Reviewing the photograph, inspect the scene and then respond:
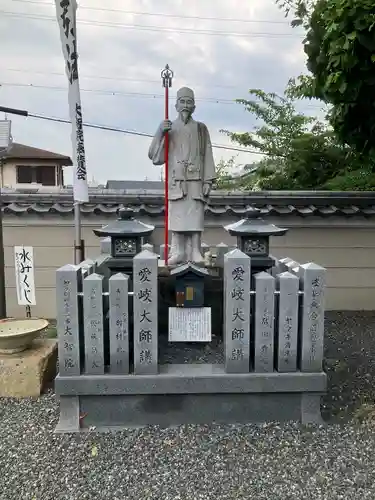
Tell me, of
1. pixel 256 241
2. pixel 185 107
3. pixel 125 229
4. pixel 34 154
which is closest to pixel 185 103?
pixel 185 107

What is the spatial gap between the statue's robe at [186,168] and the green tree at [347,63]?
1321 mm

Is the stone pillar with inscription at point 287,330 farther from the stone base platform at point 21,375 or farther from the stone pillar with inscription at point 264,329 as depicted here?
the stone base platform at point 21,375

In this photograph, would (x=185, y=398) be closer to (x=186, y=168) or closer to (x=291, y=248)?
(x=186, y=168)

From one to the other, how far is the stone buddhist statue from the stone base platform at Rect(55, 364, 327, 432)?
157cm

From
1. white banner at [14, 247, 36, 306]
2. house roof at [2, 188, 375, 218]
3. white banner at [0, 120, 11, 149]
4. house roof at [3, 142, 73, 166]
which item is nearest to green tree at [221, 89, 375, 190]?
house roof at [2, 188, 375, 218]

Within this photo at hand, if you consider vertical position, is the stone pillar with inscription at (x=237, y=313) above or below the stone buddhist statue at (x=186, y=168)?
below

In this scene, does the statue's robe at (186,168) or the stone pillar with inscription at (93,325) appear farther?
the statue's robe at (186,168)

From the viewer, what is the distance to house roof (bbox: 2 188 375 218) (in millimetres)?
6570

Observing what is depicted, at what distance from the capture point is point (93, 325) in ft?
10.5

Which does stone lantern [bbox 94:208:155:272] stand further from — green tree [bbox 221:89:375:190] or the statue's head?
green tree [bbox 221:89:375:190]

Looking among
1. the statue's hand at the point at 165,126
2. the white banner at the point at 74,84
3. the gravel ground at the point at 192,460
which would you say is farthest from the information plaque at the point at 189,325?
the white banner at the point at 74,84

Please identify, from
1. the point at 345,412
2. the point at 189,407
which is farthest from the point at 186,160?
the point at 345,412

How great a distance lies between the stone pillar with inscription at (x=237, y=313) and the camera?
127 inches

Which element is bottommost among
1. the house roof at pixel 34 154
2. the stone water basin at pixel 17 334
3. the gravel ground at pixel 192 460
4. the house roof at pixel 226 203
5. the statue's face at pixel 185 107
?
the gravel ground at pixel 192 460
